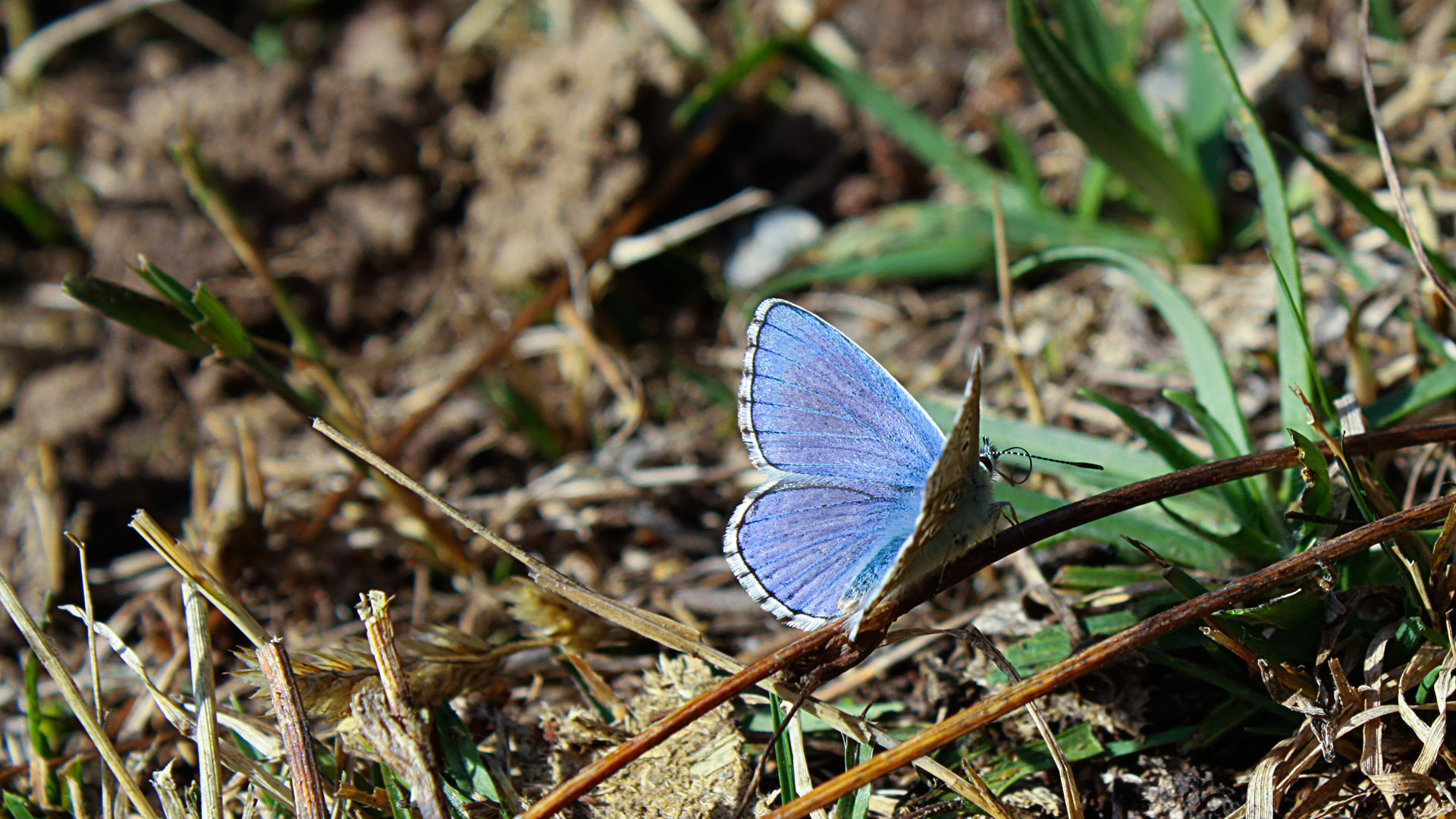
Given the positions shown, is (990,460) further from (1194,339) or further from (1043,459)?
(1194,339)

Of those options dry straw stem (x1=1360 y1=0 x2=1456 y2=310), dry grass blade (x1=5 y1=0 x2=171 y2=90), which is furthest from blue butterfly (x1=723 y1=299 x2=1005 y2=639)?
dry grass blade (x1=5 y1=0 x2=171 y2=90)

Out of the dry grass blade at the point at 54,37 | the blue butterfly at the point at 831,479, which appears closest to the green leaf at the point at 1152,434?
the blue butterfly at the point at 831,479

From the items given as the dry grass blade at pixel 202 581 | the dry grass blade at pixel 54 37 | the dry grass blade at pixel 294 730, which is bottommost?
the dry grass blade at pixel 294 730

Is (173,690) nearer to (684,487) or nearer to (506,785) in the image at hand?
(506,785)

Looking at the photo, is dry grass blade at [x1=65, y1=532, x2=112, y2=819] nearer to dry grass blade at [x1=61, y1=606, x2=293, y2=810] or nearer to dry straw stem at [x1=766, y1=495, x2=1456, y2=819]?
dry grass blade at [x1=61, y1=606, x2=293, y2=810]

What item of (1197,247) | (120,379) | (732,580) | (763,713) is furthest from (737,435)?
(120,379)

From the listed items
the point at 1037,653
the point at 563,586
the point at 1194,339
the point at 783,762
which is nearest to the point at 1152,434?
the point at 1194,339

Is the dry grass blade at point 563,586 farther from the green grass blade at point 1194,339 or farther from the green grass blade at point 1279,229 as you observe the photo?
the green grass blade at point 1279,229
